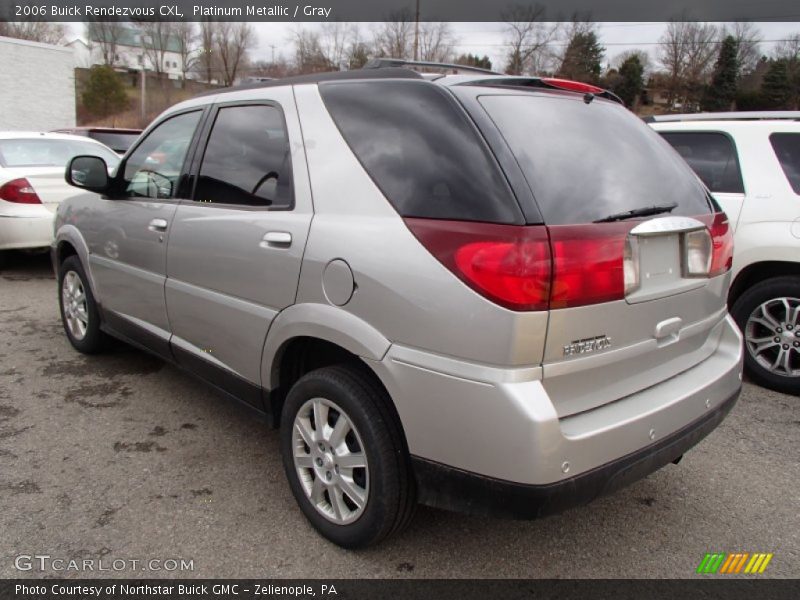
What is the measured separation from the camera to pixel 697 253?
7.88ft

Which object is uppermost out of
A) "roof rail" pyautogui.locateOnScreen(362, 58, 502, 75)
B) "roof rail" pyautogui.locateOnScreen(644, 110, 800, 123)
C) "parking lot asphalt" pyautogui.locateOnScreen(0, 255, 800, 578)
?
"roof rail" pyautogui.locateOnScreen(644, 110, 800, 123)

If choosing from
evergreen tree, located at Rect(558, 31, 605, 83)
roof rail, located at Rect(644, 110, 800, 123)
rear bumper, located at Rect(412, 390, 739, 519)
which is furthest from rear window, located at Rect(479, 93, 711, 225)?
evergreen tree, located at Rect(558, 31, 605, 83)

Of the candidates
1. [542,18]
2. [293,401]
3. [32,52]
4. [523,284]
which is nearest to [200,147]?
[293,401]

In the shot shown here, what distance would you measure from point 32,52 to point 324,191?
1081 inches

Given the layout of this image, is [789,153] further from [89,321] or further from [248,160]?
[89,321]

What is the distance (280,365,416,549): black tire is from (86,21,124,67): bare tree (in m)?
50.2

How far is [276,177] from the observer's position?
2.70 metres

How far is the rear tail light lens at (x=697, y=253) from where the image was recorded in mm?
2340

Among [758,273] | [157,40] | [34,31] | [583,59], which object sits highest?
[157,40]

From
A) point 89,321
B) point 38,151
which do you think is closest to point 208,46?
point 38,151

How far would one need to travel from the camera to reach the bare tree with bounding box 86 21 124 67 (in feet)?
153

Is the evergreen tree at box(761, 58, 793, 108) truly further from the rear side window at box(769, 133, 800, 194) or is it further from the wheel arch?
the wheel arch

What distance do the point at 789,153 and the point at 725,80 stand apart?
4556 cm

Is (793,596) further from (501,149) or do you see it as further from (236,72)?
(236,72)
